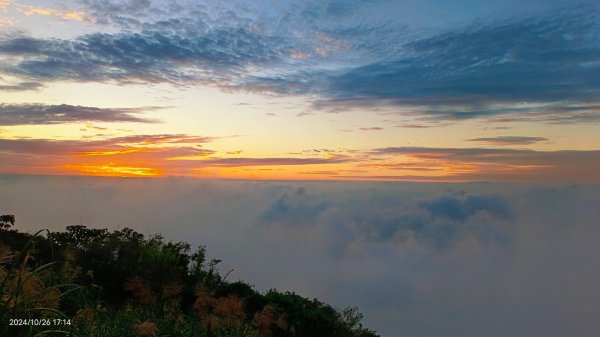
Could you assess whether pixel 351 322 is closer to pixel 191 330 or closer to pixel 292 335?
pixel 292 335

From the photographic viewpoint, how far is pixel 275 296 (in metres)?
21.9

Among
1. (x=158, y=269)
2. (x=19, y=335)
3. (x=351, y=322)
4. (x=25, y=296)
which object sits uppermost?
(x=25, y=296)

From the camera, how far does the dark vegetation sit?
734 centimetres

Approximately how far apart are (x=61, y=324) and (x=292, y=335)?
1051 cm

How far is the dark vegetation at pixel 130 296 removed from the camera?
7336 mm

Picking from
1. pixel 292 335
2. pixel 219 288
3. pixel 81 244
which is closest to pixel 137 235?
pixel 81 244

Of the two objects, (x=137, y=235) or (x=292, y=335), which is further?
(x=137, y=235)

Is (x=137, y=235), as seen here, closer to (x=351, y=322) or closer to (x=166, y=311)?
(x=351, y=322)

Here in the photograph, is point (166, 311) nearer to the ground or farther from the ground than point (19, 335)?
nearer to the ground

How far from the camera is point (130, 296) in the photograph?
18094 millimetres

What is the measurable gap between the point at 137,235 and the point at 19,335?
22.5m

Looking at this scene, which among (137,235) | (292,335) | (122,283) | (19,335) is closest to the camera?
(19,335)

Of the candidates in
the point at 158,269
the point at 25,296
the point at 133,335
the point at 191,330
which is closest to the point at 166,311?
the point at 191,330

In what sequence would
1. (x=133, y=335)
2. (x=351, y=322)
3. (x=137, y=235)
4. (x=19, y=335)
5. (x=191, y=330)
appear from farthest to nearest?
(x=137, y=235)
(x=351, y=322)
(x=191, y=330)
(x=133, y=335)
(x=19, y=335)
